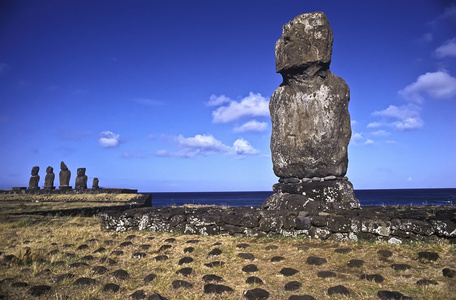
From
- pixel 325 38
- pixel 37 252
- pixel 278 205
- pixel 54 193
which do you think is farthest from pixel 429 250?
pixel 54 193

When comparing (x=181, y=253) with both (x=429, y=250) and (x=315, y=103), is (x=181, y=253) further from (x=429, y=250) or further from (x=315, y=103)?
(x=315, y=103)

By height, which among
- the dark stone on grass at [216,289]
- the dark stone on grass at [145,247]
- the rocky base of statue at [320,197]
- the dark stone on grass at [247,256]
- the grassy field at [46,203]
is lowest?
the grassy field at [46,203]

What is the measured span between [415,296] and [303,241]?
9.24ft

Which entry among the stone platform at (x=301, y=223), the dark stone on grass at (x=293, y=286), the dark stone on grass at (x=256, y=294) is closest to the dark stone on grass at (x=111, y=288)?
the dark stone on grass at (x=256, y=294)

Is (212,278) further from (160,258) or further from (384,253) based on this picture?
(384,253)

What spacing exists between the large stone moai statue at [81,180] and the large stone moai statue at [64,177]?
0.86 metres

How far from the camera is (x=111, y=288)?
193 inches

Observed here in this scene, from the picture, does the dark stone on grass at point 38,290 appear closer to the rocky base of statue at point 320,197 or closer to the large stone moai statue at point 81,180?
the rocky base of statue at point 320,197

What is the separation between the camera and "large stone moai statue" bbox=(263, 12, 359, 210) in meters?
9.52

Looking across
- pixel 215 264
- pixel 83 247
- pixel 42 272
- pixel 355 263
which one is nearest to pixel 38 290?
pixel 42 272

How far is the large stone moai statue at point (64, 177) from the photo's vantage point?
36875 millimetres

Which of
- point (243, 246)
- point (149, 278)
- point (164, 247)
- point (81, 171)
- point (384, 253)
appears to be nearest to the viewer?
point (149, 278)

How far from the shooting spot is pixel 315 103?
9773mm

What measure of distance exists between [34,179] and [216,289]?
3966cm
